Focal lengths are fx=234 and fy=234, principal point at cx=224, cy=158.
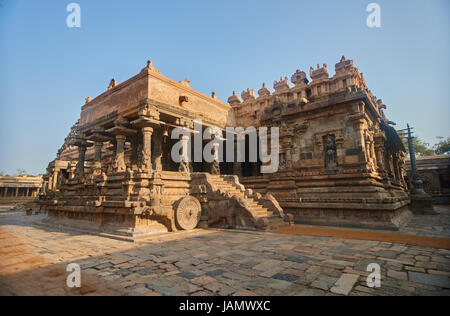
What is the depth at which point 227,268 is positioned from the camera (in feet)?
12.6

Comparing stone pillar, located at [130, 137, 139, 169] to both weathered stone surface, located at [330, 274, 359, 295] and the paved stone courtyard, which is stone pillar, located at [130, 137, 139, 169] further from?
weathered stone surface, located at [330, 274, 359, 295]

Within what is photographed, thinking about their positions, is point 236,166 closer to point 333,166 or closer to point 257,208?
point 333,166

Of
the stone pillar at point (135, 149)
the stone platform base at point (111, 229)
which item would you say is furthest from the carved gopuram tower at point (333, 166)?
the stone pillar at point (135, 149)

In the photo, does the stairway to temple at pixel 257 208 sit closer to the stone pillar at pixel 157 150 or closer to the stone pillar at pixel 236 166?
the stone pillar at pixel 236 166

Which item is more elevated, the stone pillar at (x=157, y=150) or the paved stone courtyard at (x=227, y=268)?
the stone pillar at (x=157, y=150)

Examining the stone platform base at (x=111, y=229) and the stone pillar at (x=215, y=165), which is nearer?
the stone platform base at (x=111, y=229)

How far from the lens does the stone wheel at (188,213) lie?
8219 millimetres

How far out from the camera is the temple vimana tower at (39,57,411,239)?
8.39 meters

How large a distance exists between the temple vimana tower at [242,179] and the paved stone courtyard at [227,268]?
7.61 feet

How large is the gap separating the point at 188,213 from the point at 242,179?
561 cm

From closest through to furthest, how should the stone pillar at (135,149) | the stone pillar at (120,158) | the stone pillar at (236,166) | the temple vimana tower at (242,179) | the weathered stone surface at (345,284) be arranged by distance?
the weathered stone surface at (345,284)
the temple vimana tower at (242,179)
the stone pillar at (120,158)
the stone pillar at (135,149)
the stone pillar at (236,166)

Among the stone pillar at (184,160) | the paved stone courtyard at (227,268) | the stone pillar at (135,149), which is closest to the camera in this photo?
the paved stone courtyard at (227,268)

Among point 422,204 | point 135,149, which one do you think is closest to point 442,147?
point 422,204
